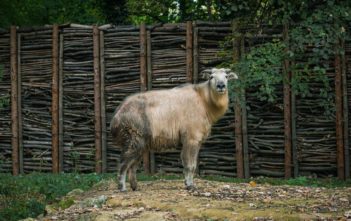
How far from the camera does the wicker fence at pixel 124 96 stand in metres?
11.6

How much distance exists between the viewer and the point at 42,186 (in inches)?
406

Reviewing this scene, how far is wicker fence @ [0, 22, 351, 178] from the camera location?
1163 centimetres

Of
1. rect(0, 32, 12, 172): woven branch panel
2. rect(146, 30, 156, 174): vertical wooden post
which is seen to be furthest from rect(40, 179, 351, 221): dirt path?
rect(0, 32, 12, 172): woven branch panel

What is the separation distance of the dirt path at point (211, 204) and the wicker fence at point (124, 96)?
9.33 feet

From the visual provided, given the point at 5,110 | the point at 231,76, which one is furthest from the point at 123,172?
the point at 5,110

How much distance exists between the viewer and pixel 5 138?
43.1 feet

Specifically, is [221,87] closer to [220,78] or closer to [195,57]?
[220,78]

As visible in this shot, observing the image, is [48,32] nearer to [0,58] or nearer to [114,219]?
[0,58]

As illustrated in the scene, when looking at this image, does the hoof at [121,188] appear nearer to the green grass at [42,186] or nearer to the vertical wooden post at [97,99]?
the green grass at [42,186]

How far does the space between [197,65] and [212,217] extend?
5458 mm

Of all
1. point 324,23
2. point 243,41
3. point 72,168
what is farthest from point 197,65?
point 324,23

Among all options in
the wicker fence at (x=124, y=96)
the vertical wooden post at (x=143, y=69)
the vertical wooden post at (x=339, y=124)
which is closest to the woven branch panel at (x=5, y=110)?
the wicker fence at (x=124, y=96)

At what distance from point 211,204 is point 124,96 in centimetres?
538

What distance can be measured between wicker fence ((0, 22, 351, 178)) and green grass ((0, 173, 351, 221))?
0.52 meters
